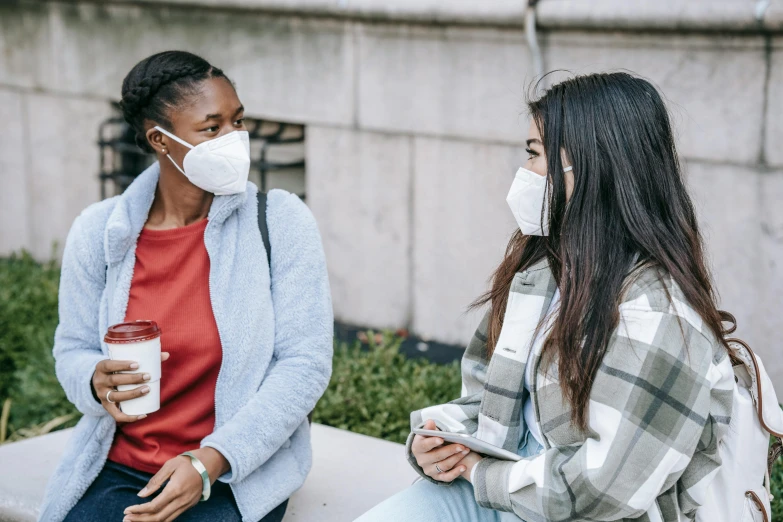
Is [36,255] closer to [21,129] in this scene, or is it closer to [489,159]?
[21,129]

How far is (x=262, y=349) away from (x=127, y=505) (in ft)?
1.96

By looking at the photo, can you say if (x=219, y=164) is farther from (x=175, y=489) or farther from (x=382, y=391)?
(x=382, y=391)

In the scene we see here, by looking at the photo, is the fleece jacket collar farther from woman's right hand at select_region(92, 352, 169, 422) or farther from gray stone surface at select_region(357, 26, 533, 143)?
gray stone surface at select_region(357, 26, 533, 143)

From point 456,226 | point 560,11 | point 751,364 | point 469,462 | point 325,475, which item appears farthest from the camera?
point 456,226

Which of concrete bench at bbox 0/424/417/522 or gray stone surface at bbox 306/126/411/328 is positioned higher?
gray stone surface at bbox 306/126/411/328

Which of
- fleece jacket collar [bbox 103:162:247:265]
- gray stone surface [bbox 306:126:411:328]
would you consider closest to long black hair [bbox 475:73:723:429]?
fleece jacket collar [bbox 103:162:247:265]

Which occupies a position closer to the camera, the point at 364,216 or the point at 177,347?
the point at 177,347

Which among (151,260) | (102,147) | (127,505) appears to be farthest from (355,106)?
(127,505)

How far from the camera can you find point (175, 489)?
8.62 ft

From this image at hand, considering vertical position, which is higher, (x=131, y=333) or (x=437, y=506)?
(x=131, y=333)

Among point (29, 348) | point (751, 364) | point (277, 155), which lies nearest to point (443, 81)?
point (277, 155)

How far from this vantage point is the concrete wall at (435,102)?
4441 millimetres

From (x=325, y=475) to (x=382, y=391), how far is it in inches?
40.7

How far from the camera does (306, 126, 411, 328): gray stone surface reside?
562 centimetres
